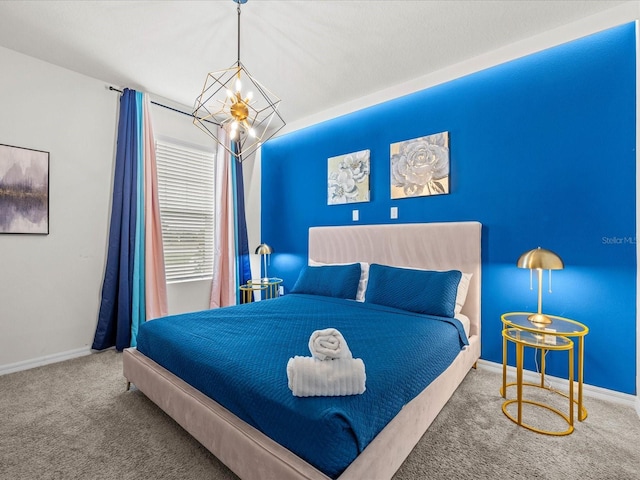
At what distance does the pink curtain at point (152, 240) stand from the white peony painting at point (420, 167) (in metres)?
2.66

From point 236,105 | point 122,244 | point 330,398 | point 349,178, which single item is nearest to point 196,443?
point 330,398

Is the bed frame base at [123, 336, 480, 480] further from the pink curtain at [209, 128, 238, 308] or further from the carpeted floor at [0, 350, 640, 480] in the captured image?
the pink curtain at [209, 128, 238, 308]

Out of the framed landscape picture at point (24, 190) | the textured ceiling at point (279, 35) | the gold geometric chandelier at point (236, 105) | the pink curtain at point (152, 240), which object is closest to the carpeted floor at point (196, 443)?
the pink curtain at point (152, 240)

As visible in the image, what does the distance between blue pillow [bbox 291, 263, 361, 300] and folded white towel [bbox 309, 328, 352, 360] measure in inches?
67.3

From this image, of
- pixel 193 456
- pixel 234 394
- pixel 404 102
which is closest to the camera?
pixel 234 394

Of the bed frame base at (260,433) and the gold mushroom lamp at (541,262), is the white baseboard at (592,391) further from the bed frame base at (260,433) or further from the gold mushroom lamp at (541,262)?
the bed frame base at (260,433)

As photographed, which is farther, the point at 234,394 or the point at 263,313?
the point at 263,313

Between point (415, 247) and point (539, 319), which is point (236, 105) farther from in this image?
point (539, 319)

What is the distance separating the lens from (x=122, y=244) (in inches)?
125

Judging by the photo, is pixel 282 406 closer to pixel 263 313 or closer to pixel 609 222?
pixel 263 313

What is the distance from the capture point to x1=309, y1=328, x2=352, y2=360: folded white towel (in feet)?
4.20

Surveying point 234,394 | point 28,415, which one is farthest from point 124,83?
point 234,394

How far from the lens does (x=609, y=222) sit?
2.19m

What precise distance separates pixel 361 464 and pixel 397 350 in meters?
0.65
